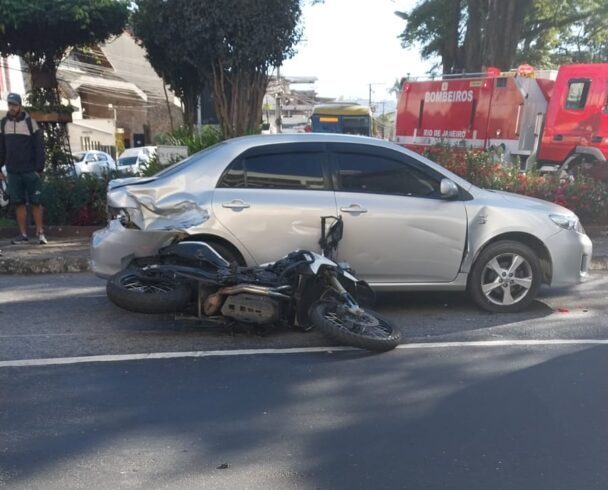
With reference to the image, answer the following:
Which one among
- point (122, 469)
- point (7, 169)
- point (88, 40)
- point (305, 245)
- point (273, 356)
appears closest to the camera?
point (122, 469)

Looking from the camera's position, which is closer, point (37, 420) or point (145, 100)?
point (37, 420)

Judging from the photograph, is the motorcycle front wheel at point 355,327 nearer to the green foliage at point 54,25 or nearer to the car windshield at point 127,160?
the green foliage at point 54,25

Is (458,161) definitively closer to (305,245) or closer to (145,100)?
(305,245)

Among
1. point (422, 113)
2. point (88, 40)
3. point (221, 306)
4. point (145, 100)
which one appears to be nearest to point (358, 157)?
point (221, 306)

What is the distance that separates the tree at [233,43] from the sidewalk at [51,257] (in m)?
3.51

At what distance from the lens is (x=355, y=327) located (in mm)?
5594

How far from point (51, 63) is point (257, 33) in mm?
3611

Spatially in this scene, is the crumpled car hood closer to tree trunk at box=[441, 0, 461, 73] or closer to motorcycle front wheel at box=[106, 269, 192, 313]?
motorcycle front wheel at box=[106, 269, 192, 313]

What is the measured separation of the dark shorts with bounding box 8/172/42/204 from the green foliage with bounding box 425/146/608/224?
6.55 meters

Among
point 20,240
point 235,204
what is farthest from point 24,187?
point 235,204

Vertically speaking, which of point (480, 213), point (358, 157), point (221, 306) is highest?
point (358, 157)

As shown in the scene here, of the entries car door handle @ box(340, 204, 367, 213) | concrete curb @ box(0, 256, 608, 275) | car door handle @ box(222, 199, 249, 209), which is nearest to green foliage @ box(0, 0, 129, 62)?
concrete curb @ box(0, 256, 608, 275)

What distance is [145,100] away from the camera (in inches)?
1628

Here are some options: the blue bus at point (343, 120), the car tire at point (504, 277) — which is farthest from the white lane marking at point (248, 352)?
the blue bus at point (343, 120)
